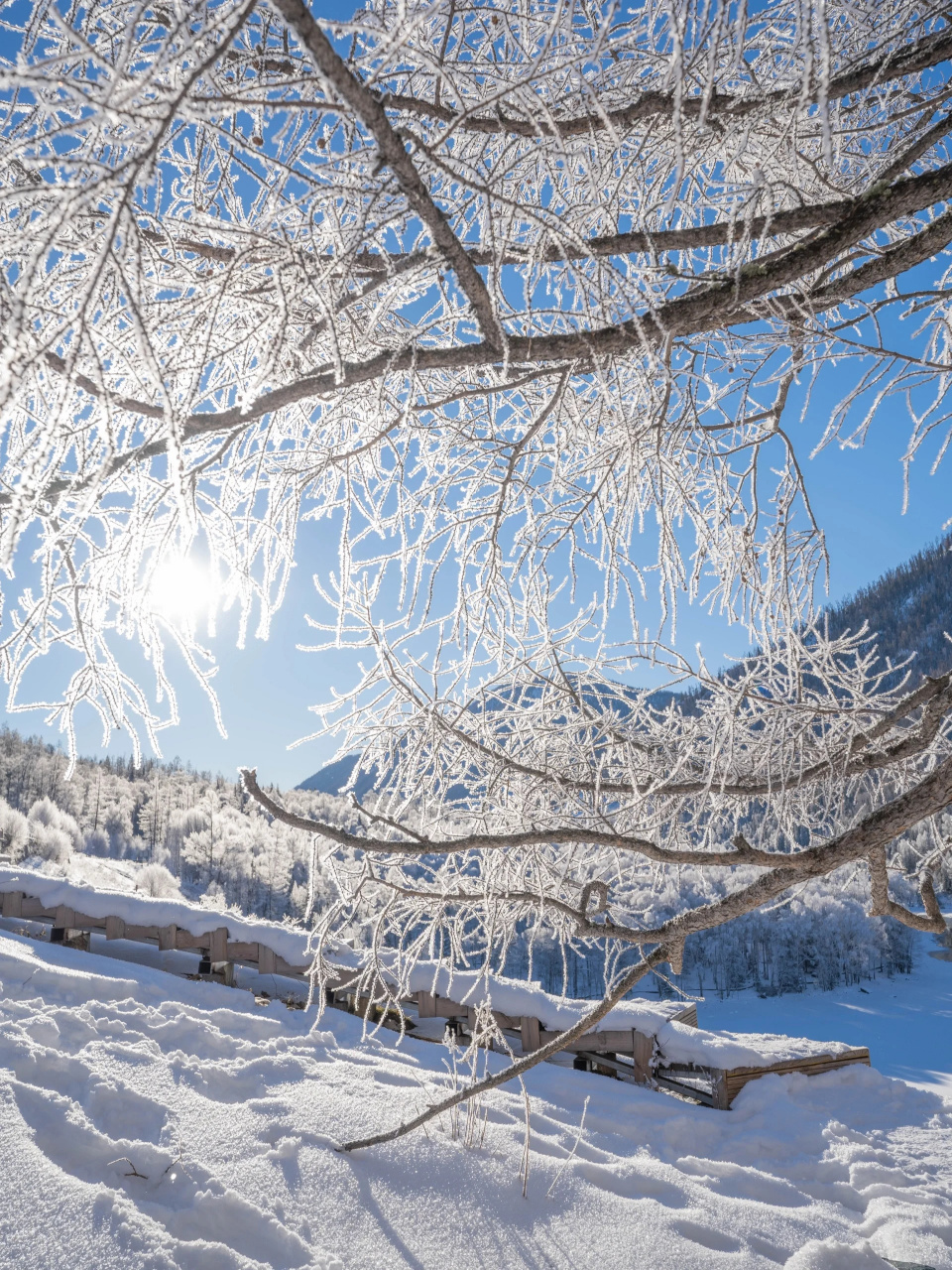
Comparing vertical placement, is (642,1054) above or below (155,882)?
above

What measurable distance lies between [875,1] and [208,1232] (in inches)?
177

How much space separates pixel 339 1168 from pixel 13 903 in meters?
7.09

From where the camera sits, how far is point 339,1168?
334 cm

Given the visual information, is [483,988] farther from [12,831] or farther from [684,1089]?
[12,831]

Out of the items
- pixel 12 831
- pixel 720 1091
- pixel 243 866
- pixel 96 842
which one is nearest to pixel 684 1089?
pixel 720 1091

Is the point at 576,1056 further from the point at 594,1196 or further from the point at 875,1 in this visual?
the point at 875,1

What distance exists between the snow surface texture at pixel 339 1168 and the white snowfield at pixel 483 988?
1.14 m

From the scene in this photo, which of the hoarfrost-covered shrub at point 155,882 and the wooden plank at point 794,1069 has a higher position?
the wooden plank at point 794,1069

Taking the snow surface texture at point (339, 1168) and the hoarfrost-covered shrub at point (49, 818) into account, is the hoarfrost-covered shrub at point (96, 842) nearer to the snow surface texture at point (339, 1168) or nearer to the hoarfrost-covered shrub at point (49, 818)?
the hoarfrost-covered shrub at point (49, 818)

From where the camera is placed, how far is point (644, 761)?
257cm

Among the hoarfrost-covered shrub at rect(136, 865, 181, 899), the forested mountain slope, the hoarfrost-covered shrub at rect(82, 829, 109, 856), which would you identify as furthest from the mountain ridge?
the hoarfrost-covered shrub at rect(136, 865, 181, 899)

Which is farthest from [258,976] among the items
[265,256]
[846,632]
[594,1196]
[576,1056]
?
[265,256]

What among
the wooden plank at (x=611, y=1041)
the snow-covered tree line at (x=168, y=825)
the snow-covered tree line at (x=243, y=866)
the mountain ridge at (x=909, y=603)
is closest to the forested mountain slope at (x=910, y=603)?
the mountain ridge at (x=909, y=603)

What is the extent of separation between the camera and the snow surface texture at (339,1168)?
274cm
